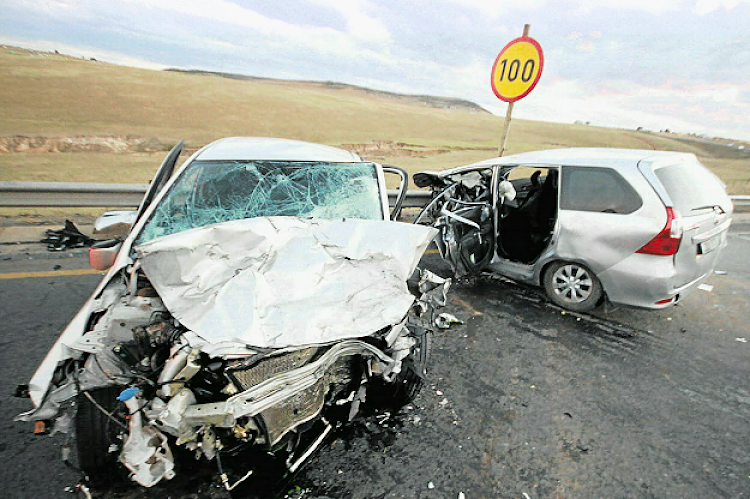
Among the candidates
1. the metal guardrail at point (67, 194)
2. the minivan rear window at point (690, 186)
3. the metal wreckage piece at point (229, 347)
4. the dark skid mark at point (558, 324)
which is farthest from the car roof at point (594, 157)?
the metal guardrail at point (67, 194)

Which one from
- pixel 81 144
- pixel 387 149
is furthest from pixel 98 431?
pixel 387 149

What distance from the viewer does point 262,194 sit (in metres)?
2.92

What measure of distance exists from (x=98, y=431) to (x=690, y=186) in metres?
4.73

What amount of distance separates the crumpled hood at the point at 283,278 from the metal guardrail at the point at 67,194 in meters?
4.03

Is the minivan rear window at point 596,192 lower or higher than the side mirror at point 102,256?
higher

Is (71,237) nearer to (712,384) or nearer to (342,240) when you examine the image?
(342,240)

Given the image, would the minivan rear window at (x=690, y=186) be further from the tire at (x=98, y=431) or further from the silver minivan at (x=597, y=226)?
the tire at (x=98, y=431)

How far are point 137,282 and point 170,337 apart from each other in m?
0.48

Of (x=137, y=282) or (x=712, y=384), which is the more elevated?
(x=137, y=282)

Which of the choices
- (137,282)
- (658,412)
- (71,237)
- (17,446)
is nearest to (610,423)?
(658,412)

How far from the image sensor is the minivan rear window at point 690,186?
11.0 ft

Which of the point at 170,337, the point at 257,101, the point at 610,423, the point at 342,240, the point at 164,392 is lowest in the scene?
the point at 610,423

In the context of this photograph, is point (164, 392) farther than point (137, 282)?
No

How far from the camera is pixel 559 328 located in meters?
3.67
